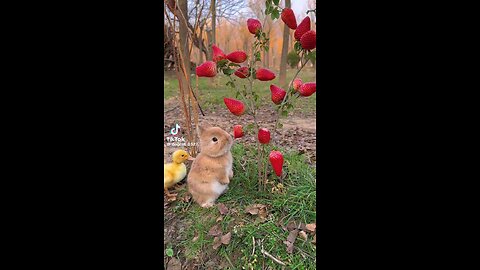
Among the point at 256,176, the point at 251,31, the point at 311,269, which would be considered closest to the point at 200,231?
the point at 256,176

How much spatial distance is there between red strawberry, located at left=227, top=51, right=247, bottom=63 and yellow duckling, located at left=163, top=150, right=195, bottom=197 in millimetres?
375

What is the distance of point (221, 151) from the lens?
153 cm

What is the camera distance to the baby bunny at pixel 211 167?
152cm

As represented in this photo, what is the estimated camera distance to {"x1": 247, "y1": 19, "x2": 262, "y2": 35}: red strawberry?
1.48 metres

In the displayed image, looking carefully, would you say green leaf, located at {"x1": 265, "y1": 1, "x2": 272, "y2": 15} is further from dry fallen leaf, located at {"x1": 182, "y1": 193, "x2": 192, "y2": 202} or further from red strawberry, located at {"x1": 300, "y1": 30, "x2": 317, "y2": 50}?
dry fallen leaf, located at {"x1": 182, "y1": 193, "x2": 192, "y2": 202}

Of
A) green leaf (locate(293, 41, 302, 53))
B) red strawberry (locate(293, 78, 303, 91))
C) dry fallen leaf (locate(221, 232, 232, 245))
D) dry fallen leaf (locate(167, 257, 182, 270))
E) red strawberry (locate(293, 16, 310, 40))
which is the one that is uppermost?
red strawberry (locate(293, 16, 310, 40))

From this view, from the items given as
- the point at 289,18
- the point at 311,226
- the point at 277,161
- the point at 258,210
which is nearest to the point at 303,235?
the point at 311,226

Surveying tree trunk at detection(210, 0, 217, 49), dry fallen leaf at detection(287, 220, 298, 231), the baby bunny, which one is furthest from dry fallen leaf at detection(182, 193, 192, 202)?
tree trunk at detection(210, 0, 217, 49)

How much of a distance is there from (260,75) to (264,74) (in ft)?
0.05

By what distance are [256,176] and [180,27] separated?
608mm

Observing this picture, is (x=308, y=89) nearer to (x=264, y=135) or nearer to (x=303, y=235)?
(x=264, y=135)

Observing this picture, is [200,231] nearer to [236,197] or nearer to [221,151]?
[236,197]

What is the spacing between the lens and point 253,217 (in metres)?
1.46
